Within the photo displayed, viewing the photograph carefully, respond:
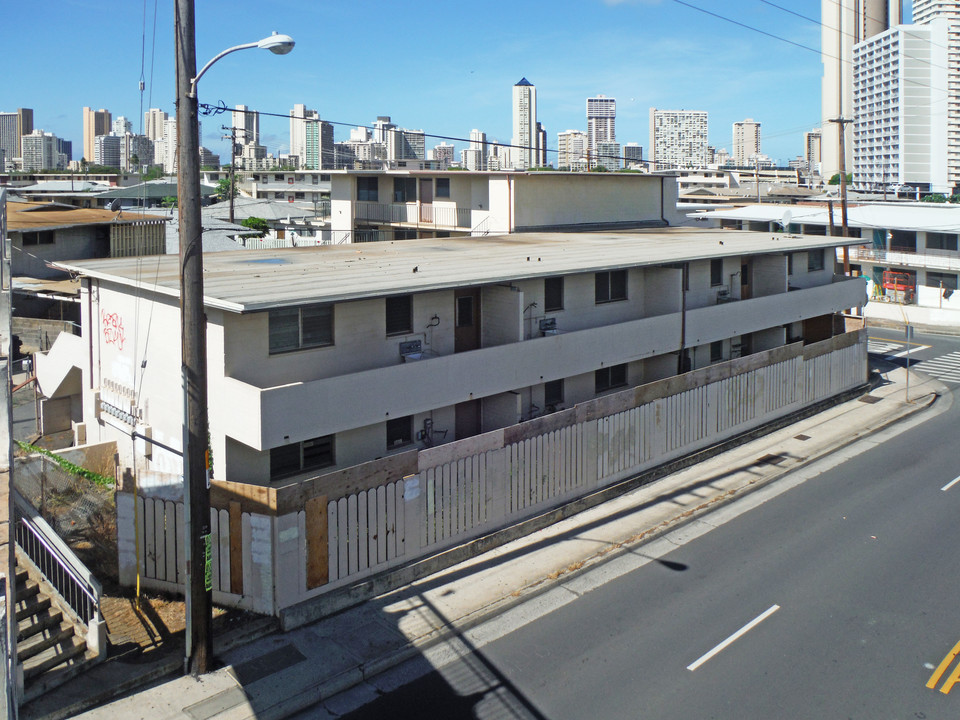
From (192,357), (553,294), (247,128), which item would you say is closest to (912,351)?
(553,294)

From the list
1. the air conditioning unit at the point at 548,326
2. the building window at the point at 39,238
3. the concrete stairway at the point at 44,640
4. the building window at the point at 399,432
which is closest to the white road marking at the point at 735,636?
the building window at the point at 399,432

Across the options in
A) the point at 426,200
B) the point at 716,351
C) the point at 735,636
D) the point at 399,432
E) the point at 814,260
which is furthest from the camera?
the point at 426,200

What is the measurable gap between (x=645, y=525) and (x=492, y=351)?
16.0 ft

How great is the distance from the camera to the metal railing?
12.4 meters

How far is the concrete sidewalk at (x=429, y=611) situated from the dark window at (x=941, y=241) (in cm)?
3870

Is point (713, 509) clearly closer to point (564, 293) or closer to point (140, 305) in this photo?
point (564, 293)

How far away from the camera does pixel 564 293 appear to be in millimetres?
23219

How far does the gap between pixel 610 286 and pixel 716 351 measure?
5696mm

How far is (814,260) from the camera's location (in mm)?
33094

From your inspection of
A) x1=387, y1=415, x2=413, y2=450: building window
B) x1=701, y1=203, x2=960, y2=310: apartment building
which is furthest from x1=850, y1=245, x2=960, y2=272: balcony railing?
x1=387, y1=415, x2=413, y2=450: building window

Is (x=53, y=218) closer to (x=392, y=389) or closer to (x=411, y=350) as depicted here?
(x=411, y=350)

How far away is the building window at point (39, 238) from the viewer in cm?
3356

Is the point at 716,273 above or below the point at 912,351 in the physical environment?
above

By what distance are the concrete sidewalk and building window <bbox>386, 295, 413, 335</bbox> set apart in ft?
17.5
